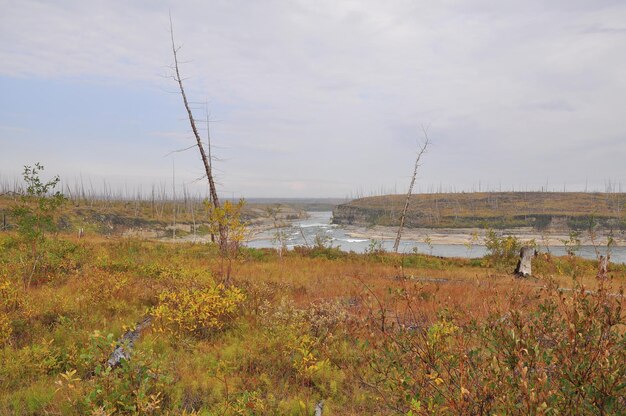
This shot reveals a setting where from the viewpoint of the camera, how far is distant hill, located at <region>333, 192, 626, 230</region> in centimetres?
11219

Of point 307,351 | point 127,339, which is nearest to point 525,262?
point 307,351

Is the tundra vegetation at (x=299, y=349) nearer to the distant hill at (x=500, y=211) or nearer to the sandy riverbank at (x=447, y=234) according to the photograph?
the sandy riverbank at (x=447, y=234)

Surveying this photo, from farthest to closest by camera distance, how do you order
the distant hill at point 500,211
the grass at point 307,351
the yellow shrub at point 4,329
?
1. the distant hill at point 500,211
2. the yellow shrub at point 4,329
3. the grass at point 307,351

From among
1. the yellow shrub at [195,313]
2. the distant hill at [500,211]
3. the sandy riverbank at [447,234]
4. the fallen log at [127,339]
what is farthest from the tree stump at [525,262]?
the distant hill at [500,211]

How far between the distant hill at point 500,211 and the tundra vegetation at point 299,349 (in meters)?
104

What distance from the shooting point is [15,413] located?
4.38 meters

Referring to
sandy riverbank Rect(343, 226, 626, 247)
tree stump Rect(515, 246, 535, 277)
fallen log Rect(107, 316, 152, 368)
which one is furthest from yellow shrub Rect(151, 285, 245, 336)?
sandy riverbank Rect(343, 226, 626, 247)

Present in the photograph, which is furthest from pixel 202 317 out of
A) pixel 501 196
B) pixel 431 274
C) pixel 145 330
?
pixel 501 196

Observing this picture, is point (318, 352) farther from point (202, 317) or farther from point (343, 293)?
point (343, 293)

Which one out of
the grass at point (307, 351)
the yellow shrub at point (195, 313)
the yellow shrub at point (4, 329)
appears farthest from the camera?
the yellow shrub at point (195, 313)

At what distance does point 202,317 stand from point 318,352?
229 cm

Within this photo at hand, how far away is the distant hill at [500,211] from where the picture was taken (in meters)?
112

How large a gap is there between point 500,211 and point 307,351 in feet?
475

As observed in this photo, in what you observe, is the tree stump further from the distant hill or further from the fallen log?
the distant hill
